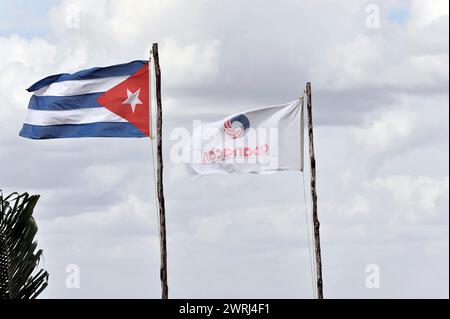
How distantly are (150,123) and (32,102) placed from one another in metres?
3.79

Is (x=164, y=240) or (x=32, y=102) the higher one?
(x=32, y=102)

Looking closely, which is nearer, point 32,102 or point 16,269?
point 16,269

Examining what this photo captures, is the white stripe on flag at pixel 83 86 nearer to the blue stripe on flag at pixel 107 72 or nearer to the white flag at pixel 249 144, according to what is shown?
the blue stripe on flag at pixel 107 72

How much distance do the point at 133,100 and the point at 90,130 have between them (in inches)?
61.8

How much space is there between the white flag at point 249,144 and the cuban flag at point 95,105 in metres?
1.82

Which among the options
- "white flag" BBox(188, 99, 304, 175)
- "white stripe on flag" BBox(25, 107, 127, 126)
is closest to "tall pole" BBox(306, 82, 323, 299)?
"white flag" BBox(188, 99, 304, 175)

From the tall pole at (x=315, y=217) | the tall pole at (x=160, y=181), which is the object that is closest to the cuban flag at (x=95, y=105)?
the tall pole at (x=160, y=181)

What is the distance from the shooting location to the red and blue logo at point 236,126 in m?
33.7
